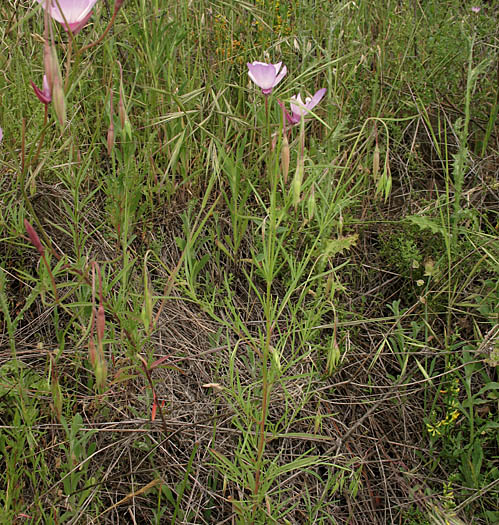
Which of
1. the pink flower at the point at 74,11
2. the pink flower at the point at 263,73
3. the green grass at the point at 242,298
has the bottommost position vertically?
the green grass at the point at 242,298

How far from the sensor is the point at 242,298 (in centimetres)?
186

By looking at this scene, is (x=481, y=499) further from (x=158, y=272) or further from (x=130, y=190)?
(x=130, y=190)

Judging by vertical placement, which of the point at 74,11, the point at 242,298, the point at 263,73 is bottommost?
the point at 242,298

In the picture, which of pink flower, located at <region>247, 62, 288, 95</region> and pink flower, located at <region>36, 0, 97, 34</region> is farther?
pink flower, located at <region>247, 62, 288, 95</region>

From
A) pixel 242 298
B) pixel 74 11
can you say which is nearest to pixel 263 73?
pixel 74 11

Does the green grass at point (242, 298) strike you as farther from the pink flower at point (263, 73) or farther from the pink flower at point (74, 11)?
the pink flower at point (263, 73)

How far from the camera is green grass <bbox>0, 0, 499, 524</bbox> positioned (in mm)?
1396

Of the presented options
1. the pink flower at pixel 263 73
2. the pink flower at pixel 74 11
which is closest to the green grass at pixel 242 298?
the pink flower at pixel 74 11

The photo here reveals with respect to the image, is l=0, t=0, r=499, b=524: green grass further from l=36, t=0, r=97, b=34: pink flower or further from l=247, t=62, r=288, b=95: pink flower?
l=247, t=62, r=288, b=95: pink flower

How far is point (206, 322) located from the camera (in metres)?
1.75

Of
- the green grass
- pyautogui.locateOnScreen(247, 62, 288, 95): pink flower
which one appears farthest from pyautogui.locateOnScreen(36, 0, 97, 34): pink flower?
pyautogui.locateOnScreen(247, 62, 288, 95): pink flower

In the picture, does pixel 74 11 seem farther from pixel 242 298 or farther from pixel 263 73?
pixel 242 298

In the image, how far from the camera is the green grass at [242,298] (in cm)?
140

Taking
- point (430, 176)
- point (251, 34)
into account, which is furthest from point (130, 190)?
point (430, 176)
